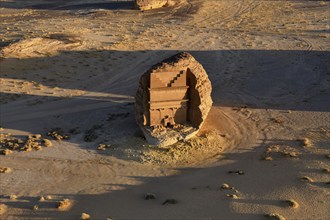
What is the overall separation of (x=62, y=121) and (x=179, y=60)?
256 inches

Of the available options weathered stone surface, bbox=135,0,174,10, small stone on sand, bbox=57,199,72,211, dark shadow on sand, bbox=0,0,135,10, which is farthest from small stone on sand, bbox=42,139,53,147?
dark shadow on sand, bbox=0,0,135,10

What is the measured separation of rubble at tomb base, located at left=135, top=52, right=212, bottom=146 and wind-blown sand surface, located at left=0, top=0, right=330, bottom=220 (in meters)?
0.54

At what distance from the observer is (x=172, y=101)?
16.4 m

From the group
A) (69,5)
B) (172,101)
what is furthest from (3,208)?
Answer: (69,5)

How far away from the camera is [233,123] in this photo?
745 inches

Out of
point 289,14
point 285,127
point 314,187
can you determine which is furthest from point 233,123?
point 289,14

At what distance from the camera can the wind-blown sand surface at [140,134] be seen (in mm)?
13383

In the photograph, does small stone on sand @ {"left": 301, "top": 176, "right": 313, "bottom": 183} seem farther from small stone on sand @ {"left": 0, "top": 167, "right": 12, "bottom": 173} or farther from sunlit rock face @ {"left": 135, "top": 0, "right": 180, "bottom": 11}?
sunlit rock face @ {"left": 135, "top": 0, "right": 180, "bottom": 11}

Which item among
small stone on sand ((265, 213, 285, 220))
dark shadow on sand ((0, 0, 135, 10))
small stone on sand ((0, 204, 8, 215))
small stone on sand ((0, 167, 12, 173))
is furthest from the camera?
dark shadow on sand ((0, 0, 135, 10))

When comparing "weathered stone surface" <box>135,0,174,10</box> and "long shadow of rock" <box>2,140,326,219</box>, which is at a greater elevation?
"weathered stone surface" <box>135,0,174,10</box>

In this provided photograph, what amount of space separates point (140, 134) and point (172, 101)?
6.31 feet

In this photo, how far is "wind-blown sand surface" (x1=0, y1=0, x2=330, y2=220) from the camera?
13383 millimetres

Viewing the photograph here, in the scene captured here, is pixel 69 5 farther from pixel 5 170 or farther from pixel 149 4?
pixel 5 170

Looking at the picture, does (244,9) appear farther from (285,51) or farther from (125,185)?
(125,185)
